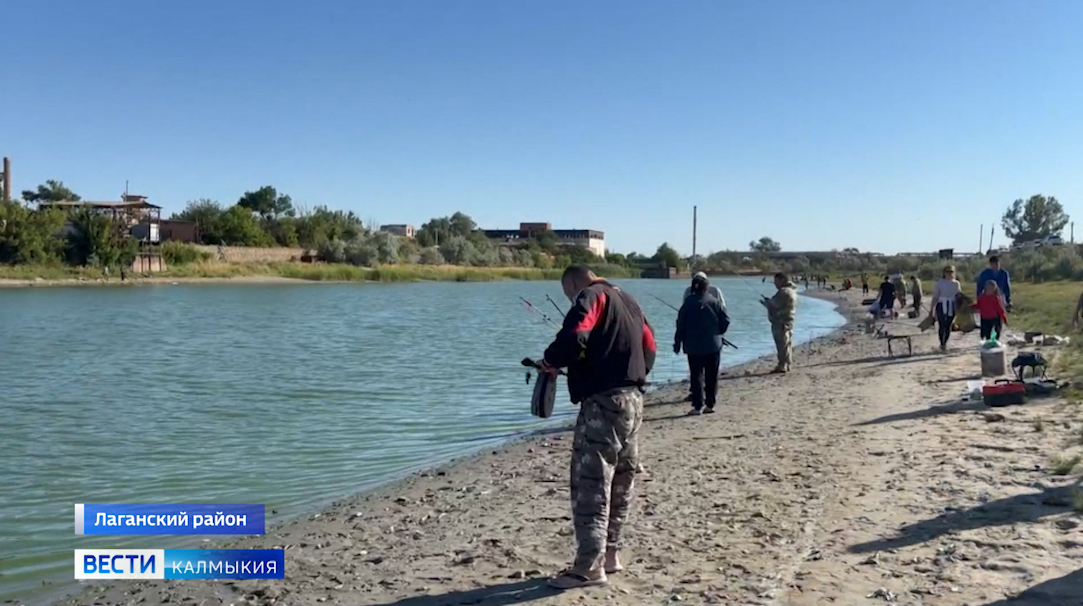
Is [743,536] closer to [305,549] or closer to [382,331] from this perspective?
[305,549]

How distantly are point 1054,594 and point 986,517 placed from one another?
59.7 inches

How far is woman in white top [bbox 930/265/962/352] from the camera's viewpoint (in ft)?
56.4

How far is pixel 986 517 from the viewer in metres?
6.65

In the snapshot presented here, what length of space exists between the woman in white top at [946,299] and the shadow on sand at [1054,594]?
12.4 m

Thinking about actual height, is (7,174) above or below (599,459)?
above

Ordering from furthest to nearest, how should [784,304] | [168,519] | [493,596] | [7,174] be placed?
[7,174]
[784,304]
[168,519]
[493,596]

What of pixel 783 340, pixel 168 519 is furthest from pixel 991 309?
pixel 168 519

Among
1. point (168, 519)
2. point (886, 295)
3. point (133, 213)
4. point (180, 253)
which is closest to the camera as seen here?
point (168, 519)

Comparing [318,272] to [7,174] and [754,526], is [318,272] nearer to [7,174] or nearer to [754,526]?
[7,174]

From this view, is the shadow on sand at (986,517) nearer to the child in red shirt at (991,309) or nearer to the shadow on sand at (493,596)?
the shadow on sand at (493,596)

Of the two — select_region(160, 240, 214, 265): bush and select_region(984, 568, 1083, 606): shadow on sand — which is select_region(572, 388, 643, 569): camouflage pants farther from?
select_region(160, 240, 214, 265): bush

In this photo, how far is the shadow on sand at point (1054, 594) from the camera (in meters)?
5.07

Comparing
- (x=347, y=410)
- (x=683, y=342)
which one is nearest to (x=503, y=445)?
(x=683, y=342)

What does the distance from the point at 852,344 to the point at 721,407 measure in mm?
11053
